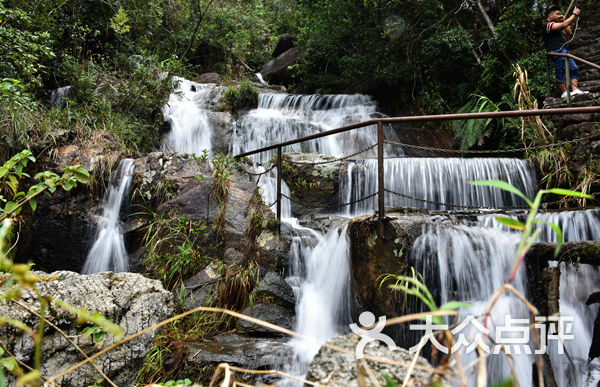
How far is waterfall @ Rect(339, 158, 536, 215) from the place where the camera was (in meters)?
6.31

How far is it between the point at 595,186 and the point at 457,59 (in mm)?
5487

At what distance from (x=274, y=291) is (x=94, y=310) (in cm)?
222

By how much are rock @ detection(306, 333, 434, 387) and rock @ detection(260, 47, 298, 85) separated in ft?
47.1

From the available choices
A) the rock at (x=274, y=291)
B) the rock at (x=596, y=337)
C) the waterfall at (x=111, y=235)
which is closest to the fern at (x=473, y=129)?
the rock at (x=596, y=337)

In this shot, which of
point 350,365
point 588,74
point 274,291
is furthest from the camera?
point 588,74

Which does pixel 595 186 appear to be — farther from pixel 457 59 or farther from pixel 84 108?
pixel 84 108

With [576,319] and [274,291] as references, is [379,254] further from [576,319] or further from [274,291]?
[576,319]

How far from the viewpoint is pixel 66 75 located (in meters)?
7.50

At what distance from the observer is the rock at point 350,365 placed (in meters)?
0.85

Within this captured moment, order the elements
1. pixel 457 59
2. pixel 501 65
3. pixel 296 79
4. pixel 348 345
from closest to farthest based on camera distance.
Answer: pixel 348 345
pixel 501 65
pixel 457 59
pixel 296 79

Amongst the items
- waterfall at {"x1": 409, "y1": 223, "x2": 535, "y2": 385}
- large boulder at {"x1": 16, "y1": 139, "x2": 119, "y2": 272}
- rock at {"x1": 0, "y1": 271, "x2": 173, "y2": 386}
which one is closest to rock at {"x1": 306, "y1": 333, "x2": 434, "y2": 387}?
rock at {"x1": 0, "y1": 271, "x2": 173, "y2": 386}

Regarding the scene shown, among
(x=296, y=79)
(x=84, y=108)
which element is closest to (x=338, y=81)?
(x=296, y=79)

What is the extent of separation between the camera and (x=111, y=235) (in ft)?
16.8

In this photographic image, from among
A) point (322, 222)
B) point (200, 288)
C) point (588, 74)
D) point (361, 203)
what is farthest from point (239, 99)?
point (588, 74)
